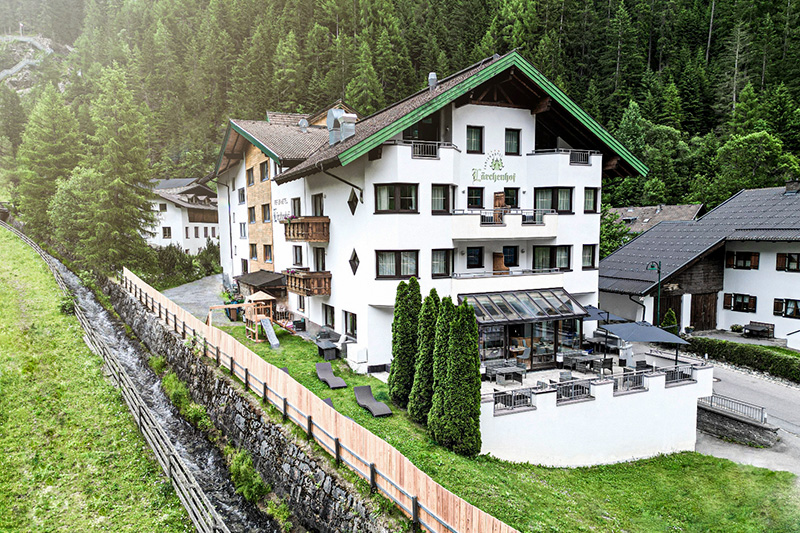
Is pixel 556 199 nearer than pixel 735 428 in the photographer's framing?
No

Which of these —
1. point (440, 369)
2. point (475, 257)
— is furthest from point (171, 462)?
point (475, 257)

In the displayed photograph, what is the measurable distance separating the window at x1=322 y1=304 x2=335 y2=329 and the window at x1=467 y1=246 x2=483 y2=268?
764cm

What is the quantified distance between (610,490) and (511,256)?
1271 centimetres

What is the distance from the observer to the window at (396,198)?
68.1 feet

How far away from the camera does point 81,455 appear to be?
50.3ft

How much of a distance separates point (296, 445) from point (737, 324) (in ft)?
98.2

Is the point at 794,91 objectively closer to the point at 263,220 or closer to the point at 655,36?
the point at 655,36

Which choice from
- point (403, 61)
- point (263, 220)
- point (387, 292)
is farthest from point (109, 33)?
point (387, 292)

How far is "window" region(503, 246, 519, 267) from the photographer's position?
81.6 ft

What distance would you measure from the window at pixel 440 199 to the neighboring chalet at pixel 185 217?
Result: 39.7 m

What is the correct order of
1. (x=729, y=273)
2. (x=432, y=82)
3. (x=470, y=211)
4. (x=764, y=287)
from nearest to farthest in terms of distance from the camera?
(x=470, y=211)
(x=432, y=82)
(x=764, y=287)
(x=729, y=273)

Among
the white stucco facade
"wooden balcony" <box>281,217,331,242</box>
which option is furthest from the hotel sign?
"wooden balcony" <box>281,217,331,242</box>

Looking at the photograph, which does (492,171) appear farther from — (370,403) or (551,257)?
(370,403)

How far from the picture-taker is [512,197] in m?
24.8
